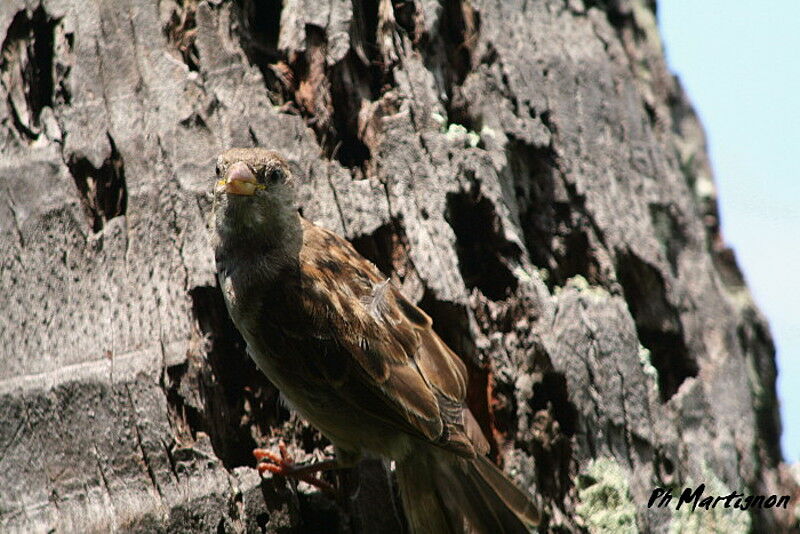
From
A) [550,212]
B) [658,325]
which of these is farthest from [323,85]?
[658,325]

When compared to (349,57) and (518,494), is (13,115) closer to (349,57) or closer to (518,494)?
(349,57)

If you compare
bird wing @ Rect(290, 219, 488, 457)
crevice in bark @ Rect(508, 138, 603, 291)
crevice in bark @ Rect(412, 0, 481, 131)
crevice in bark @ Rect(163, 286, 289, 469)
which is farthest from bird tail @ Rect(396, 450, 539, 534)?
crevice in bark @ Rect(412, 0, 481, 131)

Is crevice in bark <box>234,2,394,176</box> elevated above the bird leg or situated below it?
above

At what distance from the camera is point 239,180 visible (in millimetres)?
3578

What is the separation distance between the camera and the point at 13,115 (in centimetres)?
393

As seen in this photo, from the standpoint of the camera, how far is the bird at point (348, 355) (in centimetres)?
361

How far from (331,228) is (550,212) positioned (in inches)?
37.9

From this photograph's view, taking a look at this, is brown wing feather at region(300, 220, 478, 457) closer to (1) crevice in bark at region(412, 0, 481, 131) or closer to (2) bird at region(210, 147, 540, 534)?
(2) bird at region(210, 147, 540, 534)

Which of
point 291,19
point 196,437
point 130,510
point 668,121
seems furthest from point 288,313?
point 668,121

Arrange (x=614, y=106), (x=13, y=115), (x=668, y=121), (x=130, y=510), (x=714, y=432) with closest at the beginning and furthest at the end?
(x=130, y=510) < (x=13, y=115) < (x=714, y=432) < (x=614, y=106) < (x=668, y=121)

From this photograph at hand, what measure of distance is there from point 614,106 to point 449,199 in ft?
3.62

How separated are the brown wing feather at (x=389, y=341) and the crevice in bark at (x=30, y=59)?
4.23 feet

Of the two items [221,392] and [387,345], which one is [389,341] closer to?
[387,345]

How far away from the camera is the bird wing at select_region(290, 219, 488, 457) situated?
11.9 feet
